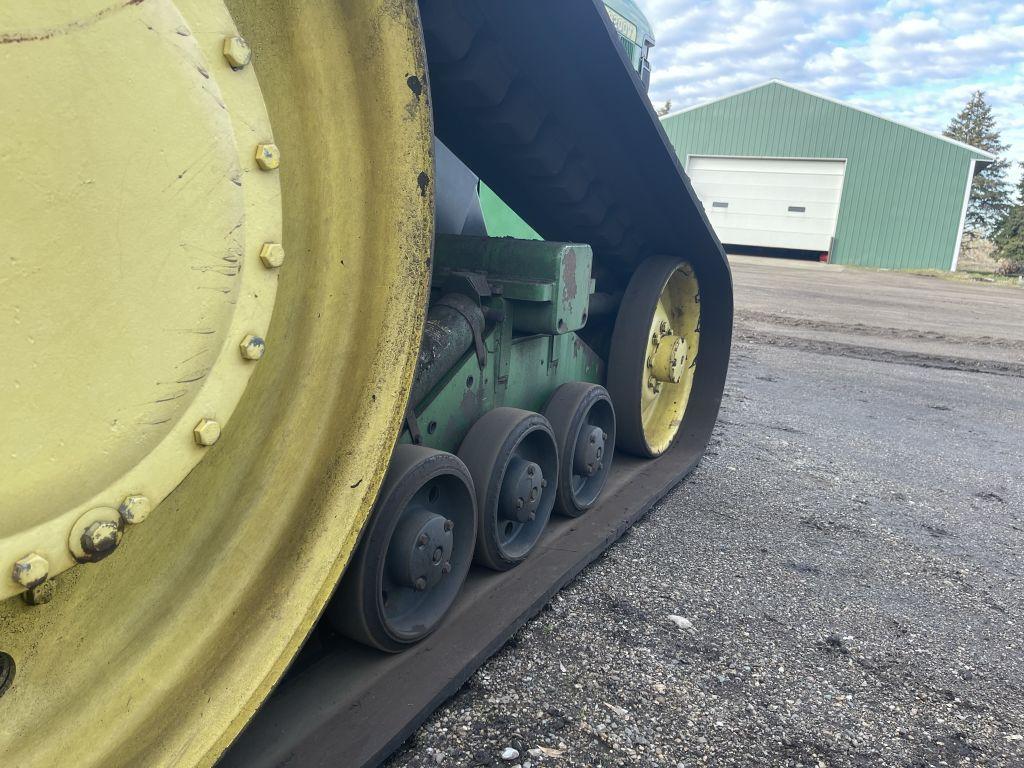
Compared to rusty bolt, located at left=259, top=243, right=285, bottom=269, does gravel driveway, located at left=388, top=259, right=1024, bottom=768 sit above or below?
below

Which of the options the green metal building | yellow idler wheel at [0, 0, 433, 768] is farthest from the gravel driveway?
the green metal building

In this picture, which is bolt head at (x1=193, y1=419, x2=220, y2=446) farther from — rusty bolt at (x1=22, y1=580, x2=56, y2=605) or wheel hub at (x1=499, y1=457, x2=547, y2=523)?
wheel hub at (x1=499, y1=457, x2=547, y2=523)

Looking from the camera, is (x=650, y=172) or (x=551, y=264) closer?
(x=551, y=264)

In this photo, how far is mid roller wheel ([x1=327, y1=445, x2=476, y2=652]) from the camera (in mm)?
1616

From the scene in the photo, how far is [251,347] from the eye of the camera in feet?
3.23

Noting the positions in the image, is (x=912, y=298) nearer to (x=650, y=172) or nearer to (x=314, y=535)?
(x=650, y=172)

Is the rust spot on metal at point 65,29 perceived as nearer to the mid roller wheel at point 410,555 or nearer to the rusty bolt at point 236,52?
the rusty bolt at point 236,52

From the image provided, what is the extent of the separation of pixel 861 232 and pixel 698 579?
70.2 ft

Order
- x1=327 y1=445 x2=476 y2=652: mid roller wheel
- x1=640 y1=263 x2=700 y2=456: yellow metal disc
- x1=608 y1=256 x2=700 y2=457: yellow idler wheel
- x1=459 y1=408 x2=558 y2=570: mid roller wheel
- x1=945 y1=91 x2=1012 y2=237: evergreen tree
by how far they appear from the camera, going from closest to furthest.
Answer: x1=327 y1=445 x2=476 y2=652: mid roller wheel < x1=459 y1=408 x2=558 y2=570: mid roller wheel < x1=608 y1=256 x2=700 y2=457: yellow idler wheel < x1=640 y1=263 x2=700 y2=456: yellow metal disc < x1=945 y1=91 x2=1012 y2=237: evergreen tree

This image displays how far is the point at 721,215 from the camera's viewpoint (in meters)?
22.0

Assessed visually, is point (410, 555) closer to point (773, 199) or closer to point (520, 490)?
point (520, 490)

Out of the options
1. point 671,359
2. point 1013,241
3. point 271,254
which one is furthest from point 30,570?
point 1013,241

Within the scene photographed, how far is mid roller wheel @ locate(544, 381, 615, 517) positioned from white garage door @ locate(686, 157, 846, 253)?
1956 centimetres

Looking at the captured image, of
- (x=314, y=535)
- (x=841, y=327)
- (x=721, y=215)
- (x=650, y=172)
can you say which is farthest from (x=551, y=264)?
(x=721, y=215)
